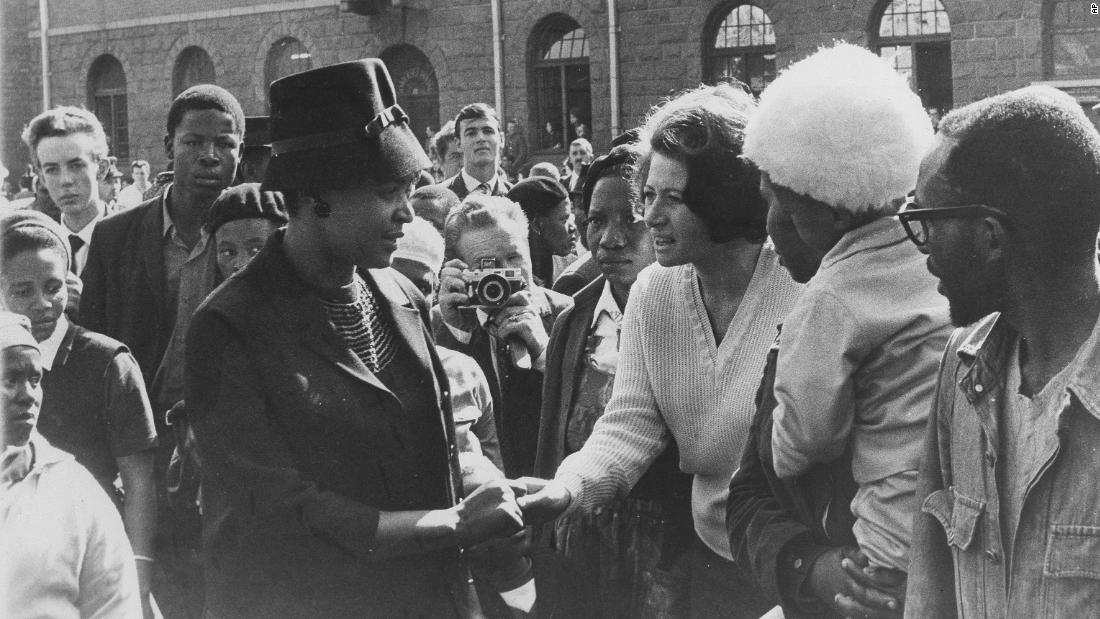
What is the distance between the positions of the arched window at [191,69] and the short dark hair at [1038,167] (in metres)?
26.7

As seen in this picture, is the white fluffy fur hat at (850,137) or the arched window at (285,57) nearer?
the white fluffy fur hat at (850,137)

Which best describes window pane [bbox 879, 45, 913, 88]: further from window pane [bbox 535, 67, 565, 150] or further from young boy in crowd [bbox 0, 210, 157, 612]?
young boy in crowd [bbox 0, 210, 157, 612]

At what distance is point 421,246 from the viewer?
495 cm

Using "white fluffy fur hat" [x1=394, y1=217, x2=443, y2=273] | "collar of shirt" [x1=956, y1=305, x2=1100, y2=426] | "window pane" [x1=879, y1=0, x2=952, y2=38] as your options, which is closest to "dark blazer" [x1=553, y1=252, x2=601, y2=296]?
"white fluffy fur hat" [x1=394, y1=217, x2=443, y2=273]

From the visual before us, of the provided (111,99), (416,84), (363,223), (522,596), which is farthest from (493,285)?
(111,99)

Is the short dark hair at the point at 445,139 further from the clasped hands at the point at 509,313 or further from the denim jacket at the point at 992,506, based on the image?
the denim jacket at the point at 992,506

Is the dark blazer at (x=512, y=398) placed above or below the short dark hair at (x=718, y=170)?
below

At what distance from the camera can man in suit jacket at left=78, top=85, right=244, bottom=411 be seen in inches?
180

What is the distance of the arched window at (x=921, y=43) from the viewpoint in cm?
1922

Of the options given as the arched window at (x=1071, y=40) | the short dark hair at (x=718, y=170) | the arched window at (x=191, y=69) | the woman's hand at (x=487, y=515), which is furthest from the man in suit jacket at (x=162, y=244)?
the arched window at (x=191, y=69)

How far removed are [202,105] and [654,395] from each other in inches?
84.7

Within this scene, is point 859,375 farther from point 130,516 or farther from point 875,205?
point 130,516

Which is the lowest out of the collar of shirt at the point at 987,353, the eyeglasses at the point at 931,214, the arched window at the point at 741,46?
the collar of shirt at the point at 987,353

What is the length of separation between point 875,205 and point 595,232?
188 centimetres
